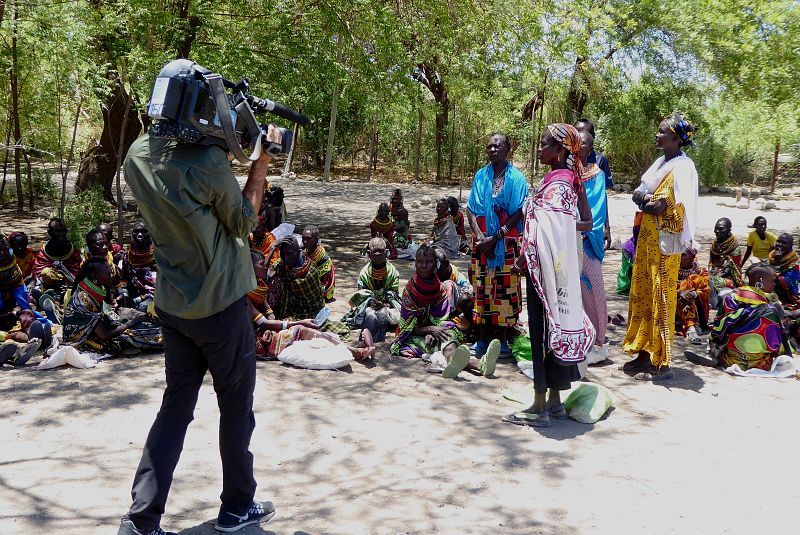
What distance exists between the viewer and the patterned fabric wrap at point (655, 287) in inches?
219

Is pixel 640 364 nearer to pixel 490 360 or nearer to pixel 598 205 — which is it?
pixel 490 360

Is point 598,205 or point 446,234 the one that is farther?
point 446,234

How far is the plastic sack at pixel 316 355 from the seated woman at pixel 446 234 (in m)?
5.17

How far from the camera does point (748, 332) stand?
6.01m

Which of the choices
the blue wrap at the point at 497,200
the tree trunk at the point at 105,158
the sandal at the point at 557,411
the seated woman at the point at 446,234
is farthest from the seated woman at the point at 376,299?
the tree trunk at the point at 105,158

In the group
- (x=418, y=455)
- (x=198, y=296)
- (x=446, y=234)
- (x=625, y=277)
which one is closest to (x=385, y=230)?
(x=446, y=234)

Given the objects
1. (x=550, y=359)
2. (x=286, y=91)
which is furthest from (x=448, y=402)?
(x=286, y=91)

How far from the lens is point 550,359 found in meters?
4.54

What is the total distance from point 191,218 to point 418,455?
2.11 metres

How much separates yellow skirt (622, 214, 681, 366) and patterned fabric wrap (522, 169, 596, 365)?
1.43 m

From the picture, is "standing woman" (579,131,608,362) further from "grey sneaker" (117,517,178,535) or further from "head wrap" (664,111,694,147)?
"grey sneaker" (117,517,178,535)

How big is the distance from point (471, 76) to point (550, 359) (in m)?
13.5

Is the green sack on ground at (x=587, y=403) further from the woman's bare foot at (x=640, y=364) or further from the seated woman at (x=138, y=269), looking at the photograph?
the seated woman at (x=138, y=269)

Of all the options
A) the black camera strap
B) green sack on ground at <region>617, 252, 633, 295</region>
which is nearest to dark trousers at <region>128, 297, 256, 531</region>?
the black camera strap
